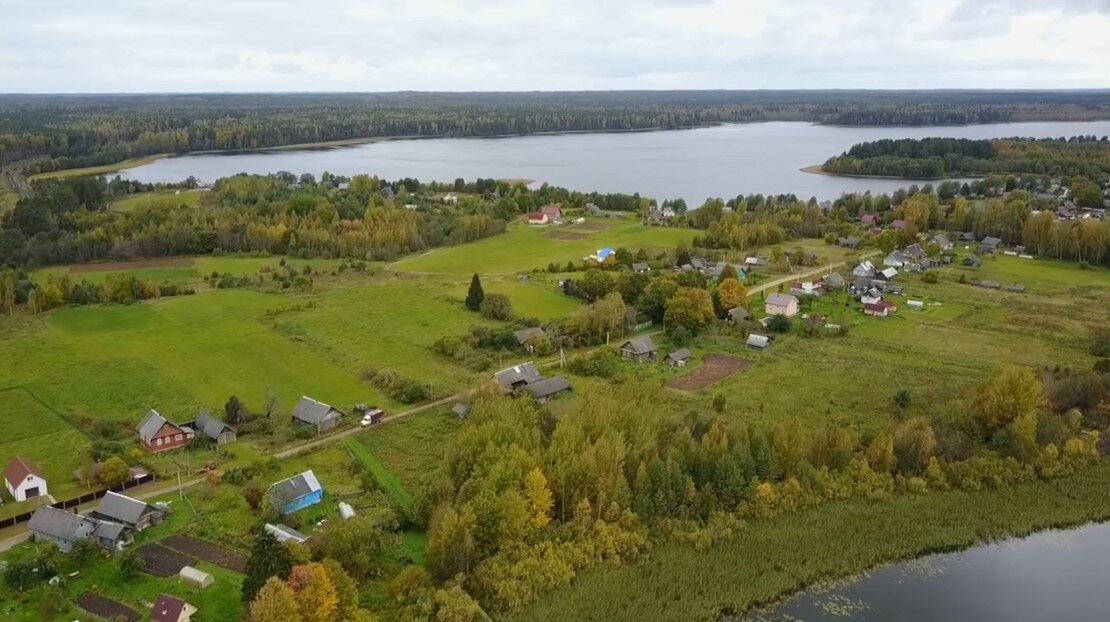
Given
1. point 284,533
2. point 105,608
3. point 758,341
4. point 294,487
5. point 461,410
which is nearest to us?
point 105,608

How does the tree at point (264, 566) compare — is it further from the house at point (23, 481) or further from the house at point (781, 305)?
the house at point (781, 305)

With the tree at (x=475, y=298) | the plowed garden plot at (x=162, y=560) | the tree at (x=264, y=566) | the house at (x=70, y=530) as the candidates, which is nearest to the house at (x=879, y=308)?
the tree at (x=475, y=298)

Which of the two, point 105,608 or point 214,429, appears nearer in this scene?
point 105,608

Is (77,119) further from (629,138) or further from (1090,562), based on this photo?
(1090,562)

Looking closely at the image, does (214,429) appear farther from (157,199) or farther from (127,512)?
(157,199)

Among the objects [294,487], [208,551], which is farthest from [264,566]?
[294,487]

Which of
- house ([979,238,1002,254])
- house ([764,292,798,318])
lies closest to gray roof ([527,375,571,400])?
house ([764,292,798,318])

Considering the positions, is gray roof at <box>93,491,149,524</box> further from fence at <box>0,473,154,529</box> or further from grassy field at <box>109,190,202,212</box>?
grassy field at <box>109,190,202,212</box>
